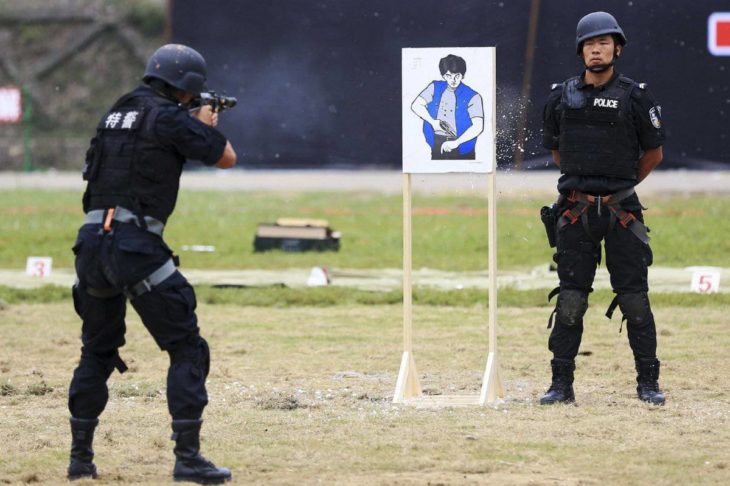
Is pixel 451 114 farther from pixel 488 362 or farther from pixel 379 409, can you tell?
pixel 379 409

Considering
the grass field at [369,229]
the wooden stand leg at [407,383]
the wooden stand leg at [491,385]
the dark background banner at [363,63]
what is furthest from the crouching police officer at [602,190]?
the dark background banner at [363,63]

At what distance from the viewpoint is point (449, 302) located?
1330cm

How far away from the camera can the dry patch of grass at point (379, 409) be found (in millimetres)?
6820

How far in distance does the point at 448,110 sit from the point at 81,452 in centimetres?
344

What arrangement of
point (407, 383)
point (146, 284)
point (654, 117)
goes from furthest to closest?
point (407, 383)
point (654, 117)
point (146, 284)

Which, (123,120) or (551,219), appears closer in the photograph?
(123,120)

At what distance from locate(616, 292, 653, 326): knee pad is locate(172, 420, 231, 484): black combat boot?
309cm

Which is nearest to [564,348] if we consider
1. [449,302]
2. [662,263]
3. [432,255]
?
[449,302]

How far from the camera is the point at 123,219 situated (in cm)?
643

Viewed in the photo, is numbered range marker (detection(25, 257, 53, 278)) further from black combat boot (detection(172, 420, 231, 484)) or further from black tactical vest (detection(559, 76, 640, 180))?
black combat boot (detection(172, 420, 231, 484))

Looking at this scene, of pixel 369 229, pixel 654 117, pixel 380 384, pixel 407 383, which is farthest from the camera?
pixel 369 229

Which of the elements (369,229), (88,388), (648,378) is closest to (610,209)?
(648,378)

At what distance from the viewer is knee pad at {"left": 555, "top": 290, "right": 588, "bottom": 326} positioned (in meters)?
8.48

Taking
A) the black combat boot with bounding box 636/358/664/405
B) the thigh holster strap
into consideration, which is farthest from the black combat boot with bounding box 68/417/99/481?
the black combat boot with bounding box 636/358/664/405
